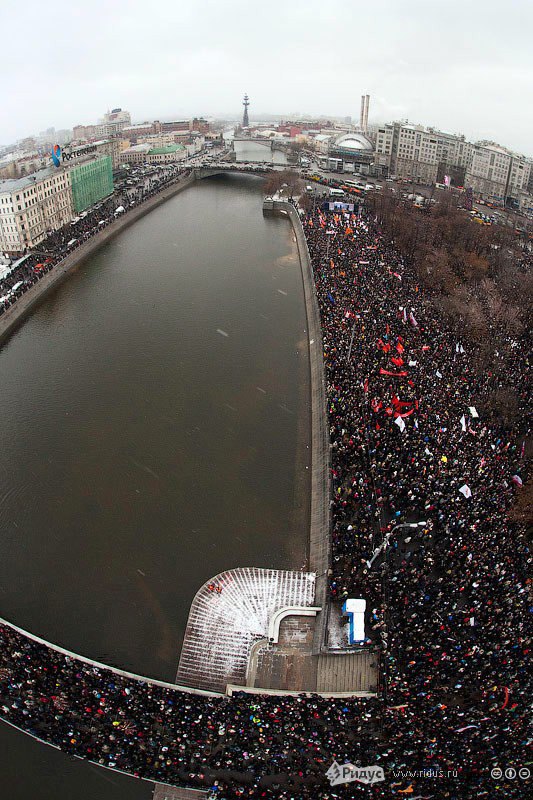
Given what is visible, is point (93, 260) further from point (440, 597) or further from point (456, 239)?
point (440, 597)

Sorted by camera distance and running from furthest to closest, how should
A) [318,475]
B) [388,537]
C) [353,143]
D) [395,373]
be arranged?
[353,143] → [395,373] → [318,475] → [388,537]

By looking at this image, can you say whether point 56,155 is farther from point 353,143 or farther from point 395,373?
point 353,143

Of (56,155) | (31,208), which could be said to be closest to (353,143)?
(56,155)

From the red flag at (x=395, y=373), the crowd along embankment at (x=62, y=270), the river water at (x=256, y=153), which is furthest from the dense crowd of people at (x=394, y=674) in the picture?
the river water at (x=256, y=153)

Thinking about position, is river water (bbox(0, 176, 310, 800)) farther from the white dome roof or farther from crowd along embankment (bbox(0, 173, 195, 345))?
the white dome roof

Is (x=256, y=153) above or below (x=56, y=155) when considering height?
above

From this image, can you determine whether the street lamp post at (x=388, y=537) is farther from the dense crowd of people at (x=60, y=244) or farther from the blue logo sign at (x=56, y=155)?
the blue logo sign at (x=56, y=155)
